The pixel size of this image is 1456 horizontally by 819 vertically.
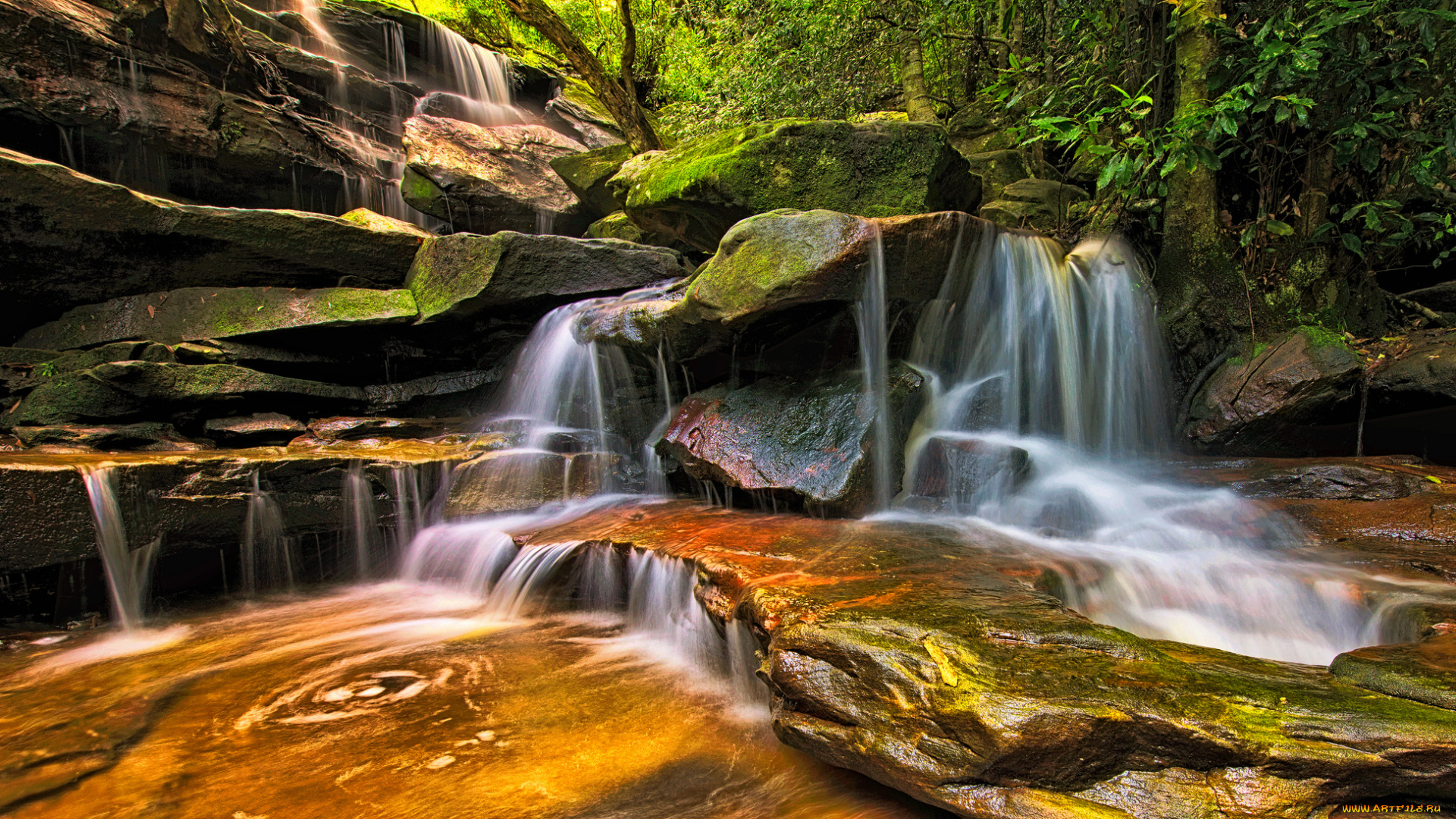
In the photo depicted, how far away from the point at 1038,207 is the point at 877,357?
13.9 ft

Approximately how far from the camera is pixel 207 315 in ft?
21.7

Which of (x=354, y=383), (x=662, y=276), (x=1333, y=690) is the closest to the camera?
(x=1333, y=690)

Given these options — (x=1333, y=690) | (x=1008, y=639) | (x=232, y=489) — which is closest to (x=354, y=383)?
(x=232, y=489)

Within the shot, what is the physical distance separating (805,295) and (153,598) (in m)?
5.03

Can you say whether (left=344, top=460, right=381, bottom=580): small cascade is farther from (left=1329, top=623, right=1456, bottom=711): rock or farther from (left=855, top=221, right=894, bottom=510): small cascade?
(left=1329, top=623, right=1456, bottom=711): rock

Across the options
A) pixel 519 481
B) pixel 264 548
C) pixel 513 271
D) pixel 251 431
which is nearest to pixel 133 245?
Answer: pixel 251 431

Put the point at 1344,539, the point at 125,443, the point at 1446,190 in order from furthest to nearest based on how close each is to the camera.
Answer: the point at 1446,190, the point at 125,443, the point at 1344,539

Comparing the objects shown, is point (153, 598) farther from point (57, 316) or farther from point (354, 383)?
point (57, 316)

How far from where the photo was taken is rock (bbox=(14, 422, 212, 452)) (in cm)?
531

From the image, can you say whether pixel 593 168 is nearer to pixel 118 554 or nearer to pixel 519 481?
pixel 519 481

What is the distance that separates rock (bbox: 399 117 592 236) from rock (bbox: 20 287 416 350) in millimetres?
3134

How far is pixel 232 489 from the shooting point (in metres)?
4.86

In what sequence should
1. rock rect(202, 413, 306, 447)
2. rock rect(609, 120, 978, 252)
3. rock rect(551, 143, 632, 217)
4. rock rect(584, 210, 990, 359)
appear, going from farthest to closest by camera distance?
1. rock rect(551, 143, 632, 217)
2. rock rect(609, 120, 978, 252)
3. rock rect(202, 413, 306, 447)
4. rock rect(584, 210, 990, 359)

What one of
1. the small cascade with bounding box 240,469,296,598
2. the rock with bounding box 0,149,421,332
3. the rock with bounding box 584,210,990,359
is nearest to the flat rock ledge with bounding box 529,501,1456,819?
the rock with bounding box 584,210,990,359
